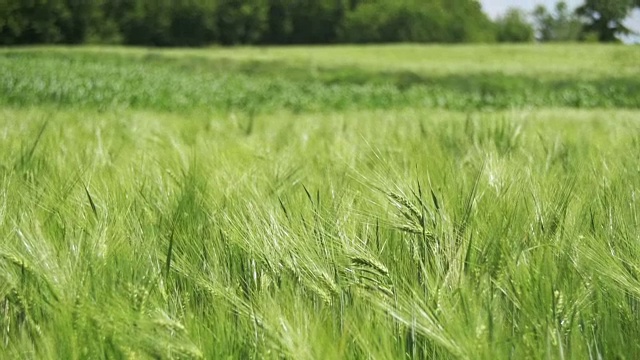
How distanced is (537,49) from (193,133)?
29.8 metres

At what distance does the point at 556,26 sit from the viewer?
245 feet

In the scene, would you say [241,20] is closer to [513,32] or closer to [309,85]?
[513,32]

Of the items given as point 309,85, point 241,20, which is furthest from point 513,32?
point 309,85

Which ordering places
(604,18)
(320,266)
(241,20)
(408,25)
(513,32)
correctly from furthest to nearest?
(513,32)
(408,25)
(241,20)
(604,18)
(320,266)

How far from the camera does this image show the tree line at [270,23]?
47.0 m

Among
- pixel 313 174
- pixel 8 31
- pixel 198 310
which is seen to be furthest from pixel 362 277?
pixel 8 31

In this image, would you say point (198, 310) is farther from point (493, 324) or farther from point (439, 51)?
point (439, 51)

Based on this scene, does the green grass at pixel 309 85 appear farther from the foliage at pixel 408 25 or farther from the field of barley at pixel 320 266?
the foliage at pixel 408 25

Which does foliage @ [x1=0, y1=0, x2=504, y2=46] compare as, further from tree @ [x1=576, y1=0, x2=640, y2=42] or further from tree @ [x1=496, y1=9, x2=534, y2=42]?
tree @ [x1=576, y1=0, x2=640, y2=42]

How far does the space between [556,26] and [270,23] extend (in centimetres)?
3522

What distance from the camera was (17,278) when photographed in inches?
27.6

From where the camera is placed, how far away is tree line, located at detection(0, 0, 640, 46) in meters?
47.0

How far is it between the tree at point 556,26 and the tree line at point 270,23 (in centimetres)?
910

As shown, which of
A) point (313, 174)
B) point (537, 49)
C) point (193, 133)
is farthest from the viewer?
point (537, 49)
